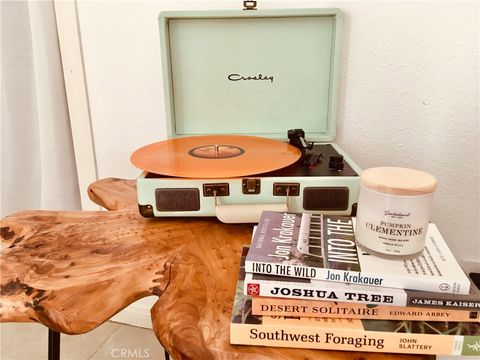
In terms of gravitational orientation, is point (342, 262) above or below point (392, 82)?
below

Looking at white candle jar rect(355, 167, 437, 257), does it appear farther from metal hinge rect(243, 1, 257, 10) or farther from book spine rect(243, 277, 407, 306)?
metal hinge rect(243, 1, 257, 10)

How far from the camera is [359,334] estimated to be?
0.42m

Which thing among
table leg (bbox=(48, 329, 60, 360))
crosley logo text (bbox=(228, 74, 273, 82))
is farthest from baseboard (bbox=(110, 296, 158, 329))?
crosley logo text (bbox=(228, 74, 273, 82))

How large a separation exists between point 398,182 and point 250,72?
1.70 ft

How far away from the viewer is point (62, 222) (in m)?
0.70

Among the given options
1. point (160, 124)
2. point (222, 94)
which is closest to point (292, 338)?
point (222, 94)

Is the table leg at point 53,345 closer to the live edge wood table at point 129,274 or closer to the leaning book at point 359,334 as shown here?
the live edge wood table at point 129,274

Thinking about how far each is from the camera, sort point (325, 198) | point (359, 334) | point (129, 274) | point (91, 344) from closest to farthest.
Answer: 1. point (359, 334)
2. point (129, 274)
3. point (325, 198)
4. point (91, 344)

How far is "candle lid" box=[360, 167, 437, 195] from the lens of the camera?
46 cm

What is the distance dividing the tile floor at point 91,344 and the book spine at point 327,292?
918mm

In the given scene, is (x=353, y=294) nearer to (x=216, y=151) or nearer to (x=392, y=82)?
(x=216, y=151)

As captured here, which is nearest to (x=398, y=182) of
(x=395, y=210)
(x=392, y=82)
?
(x=395, y=210)

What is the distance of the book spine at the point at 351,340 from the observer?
1.37ft

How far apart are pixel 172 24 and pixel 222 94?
0.18m
